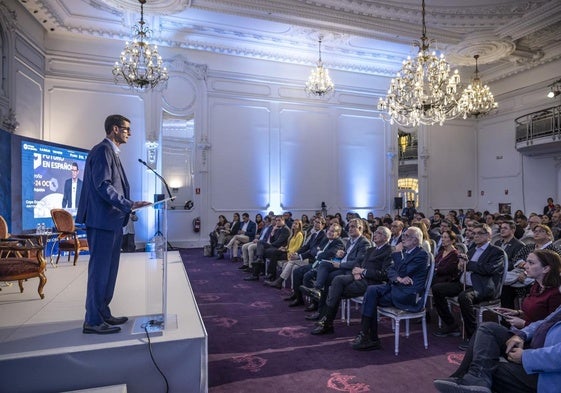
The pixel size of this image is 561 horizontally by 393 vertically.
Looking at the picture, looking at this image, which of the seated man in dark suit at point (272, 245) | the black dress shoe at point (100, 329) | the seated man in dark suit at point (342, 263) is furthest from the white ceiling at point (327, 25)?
the black dress shoe at point (100, 329)

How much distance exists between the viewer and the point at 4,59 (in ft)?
21.7

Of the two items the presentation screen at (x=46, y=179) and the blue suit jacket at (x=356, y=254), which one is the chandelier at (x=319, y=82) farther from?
the blue suit jacket at (x=356, y=254)

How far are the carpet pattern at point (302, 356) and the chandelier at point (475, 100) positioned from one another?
4.85 metres

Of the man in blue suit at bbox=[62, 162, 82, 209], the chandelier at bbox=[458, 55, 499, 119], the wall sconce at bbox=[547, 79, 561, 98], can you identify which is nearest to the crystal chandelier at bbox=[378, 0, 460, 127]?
the chandelier at bbox=[458, 55, 499, 119]

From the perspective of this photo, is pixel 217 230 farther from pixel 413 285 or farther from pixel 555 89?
pixel 555 89

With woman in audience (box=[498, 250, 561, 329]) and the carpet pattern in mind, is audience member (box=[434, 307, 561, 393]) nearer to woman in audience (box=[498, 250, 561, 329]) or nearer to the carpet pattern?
woman in audience (box=[498, 250, 561, 329])

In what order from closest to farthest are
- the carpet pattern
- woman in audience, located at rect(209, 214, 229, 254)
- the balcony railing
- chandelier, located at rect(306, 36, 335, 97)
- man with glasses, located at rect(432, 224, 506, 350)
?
the carpet pattern < man with glasses, located at rect(432, 224, 506, 350) < woman in audience, located at rect(209, 214, 229, 254) < chandelier, located at rect(306, 36, 335, 97) < the balcony railing

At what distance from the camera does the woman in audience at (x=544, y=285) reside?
2279mm

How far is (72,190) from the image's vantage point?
25.1ft

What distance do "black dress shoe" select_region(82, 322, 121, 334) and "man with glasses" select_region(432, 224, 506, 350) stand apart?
2.89 m

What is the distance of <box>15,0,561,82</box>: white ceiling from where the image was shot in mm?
7965

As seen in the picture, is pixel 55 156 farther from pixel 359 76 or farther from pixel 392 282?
pixel 359 76

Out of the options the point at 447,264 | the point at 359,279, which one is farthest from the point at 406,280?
the point at 447,264

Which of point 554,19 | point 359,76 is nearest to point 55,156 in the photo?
point 359,76
